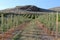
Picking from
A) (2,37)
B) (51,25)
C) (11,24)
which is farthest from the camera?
(51,25)

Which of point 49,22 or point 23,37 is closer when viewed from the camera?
point 23,37

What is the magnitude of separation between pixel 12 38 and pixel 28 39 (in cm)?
76

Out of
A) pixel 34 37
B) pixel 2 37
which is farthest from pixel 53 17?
pixel 2 37

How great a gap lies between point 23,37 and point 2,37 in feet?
4.87

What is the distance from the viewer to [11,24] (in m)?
8.66

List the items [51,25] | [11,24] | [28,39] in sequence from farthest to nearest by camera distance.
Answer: [51,25] < [11,24] < [28,39]

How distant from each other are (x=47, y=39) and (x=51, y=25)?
3.35 metres

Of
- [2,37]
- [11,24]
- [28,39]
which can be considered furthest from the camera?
[11,24]

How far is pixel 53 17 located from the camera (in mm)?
9992

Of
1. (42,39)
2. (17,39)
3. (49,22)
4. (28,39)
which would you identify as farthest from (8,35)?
A: (49,22)

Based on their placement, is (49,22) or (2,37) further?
(49,22)

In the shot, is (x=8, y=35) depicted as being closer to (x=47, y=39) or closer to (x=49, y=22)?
(x=47, y=39)

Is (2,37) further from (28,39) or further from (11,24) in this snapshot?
(11,24)

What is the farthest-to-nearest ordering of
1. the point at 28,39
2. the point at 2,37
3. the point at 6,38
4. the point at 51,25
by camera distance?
the point at 51,25, the point at 28,39, the point at 6,38, the point at 2,37
